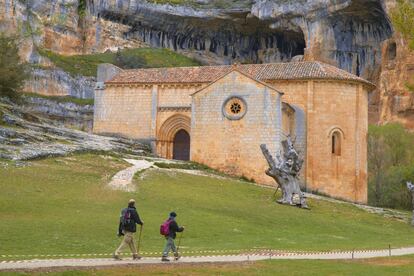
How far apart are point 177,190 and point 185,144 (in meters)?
18.6

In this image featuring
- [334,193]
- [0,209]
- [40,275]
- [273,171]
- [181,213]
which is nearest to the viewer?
[40,275]

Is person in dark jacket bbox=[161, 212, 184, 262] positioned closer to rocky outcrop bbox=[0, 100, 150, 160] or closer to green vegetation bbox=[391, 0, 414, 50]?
rocky outcrop bbox=[0, 100, 150, 160]

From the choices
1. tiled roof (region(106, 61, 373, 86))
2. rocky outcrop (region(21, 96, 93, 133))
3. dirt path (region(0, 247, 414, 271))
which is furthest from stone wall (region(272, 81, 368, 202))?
rocky outcrop (region(21, 96, 93, 133))

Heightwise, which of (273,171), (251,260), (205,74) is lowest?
(251,260)

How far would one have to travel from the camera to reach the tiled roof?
4731cm

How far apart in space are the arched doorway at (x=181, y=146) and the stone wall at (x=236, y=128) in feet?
15.4

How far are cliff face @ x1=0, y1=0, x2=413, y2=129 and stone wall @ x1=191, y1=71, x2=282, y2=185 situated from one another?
27.0m

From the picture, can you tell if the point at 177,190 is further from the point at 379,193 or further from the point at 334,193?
the point at 379,193

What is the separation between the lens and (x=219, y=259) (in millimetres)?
16625

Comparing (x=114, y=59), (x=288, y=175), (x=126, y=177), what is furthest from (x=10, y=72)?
(x=114, y=59)

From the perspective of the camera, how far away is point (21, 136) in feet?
120

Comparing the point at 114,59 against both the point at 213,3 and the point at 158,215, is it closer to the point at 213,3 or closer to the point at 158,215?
the point at 213,3

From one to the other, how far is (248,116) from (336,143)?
784 centimetres

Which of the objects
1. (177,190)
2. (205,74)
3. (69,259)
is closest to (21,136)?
(177,190)
